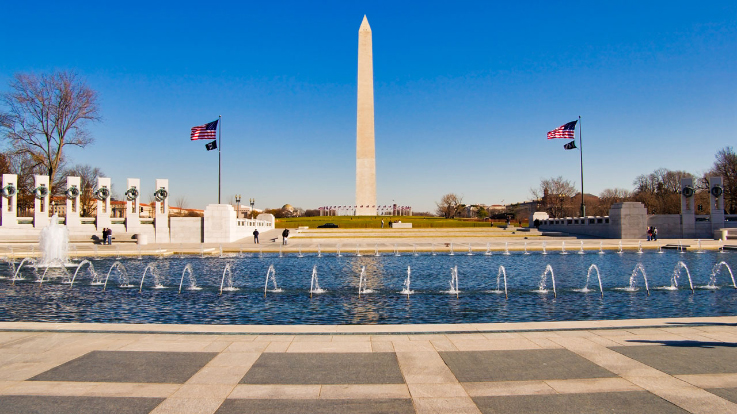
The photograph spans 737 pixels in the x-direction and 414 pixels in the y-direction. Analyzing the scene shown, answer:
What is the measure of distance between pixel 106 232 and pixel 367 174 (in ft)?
98.9

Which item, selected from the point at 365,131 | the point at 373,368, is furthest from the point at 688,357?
the point at 365,131

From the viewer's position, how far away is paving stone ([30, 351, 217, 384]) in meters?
5.39

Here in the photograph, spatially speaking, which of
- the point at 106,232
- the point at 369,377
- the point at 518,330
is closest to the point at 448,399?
the point at 369,377

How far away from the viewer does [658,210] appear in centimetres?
7275

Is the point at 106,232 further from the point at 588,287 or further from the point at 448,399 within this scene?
the point at 448,399

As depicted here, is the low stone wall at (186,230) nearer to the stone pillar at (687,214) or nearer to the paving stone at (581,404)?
the paving stone at (581,404)

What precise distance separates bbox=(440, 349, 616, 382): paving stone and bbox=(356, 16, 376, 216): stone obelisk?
163 feet

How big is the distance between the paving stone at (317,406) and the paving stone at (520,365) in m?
1.11

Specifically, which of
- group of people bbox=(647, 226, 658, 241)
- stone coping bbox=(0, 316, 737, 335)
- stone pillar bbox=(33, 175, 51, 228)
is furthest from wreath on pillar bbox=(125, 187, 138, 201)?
group of people bbox=(647, 226, 658, 241)

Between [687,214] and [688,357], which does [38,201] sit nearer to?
[688,357]

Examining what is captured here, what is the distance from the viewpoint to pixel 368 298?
12.2 metres

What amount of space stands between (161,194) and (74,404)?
35.4m

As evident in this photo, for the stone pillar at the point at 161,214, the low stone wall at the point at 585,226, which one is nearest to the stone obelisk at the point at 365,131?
the low stone wall at the point at 585,226

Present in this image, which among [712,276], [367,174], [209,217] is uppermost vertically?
[367,174]
